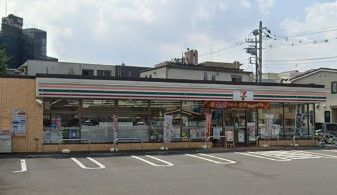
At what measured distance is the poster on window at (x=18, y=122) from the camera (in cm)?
2489

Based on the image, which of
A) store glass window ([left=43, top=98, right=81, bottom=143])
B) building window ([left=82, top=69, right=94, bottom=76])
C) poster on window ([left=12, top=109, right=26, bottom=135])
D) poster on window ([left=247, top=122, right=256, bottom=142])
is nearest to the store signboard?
poster on window ([left=247, top=122, right=256, bottom=142])

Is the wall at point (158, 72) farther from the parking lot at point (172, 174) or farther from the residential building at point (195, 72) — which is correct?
the parking lot at point (172, 174)

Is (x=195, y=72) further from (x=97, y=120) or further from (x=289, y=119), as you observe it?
(x=97, y=120)

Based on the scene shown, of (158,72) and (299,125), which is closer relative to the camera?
(299,125)

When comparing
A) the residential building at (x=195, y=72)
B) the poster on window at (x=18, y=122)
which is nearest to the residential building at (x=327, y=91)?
Result: the residential building at (x=195, y=72)

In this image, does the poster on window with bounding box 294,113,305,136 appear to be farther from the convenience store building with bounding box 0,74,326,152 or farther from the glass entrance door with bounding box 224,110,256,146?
the glass entrance door with bounding box 224,110,256,146

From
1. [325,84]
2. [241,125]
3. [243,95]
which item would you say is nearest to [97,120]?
[243,95]

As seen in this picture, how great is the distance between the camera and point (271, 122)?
3075 cm

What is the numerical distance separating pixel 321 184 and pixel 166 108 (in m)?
14.5

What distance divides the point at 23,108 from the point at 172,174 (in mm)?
11018

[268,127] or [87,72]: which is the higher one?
[87,72]

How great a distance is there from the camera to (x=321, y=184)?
1466 cm

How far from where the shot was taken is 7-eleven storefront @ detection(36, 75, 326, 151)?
25703 millimetres

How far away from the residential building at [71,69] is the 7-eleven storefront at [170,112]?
19556 mm
